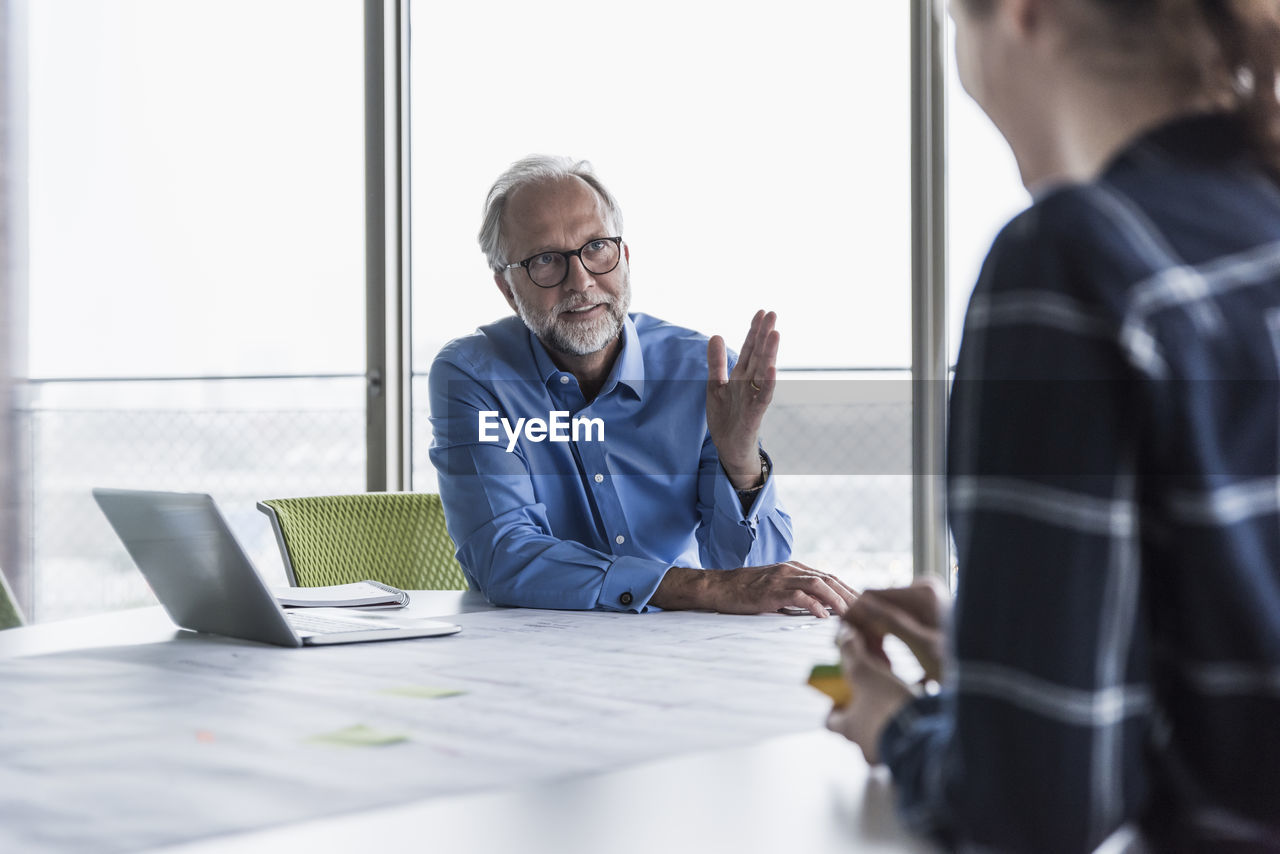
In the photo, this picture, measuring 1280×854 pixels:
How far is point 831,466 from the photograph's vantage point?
12.6 feet

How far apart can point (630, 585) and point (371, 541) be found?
3.35ft

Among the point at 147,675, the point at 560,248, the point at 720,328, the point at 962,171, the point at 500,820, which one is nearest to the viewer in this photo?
the point at 500,820

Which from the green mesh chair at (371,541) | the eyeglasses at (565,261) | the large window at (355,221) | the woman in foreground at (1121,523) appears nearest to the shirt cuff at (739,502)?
the eyeglasses at (565,261)

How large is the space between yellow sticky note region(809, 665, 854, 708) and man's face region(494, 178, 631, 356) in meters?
1.46

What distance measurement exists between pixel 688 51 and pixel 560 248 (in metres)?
1.74

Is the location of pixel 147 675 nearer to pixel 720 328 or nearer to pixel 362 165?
pixel 720 328

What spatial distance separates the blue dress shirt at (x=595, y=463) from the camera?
6.63 feet

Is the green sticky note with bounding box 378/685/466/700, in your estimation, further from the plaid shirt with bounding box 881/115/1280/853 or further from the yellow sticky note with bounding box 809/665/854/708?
the plaid shirt with bounding box 881/115/1280/853

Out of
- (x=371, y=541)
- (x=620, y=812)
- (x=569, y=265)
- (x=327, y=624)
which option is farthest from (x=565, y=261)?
(x=620, y=812)

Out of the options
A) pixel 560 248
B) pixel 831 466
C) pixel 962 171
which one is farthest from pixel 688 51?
pixel 560 248

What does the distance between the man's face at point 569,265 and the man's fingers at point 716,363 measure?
334mm

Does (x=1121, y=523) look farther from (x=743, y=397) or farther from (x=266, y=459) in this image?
(x=266, y=459)

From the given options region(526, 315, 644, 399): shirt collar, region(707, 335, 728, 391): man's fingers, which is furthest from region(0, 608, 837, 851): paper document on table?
region(526, 315, 644, 399): shirt collar

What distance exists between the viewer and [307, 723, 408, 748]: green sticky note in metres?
0.93
